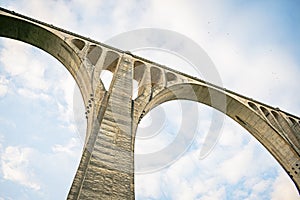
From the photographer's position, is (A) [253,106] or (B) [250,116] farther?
(A) [253,106]

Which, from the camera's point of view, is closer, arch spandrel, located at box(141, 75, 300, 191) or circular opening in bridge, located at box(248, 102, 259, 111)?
arch spandrel, located at box(141, 75, 300, 191)

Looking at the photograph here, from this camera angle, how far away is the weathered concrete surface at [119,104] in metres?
7.58

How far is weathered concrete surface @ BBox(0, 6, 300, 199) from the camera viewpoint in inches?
298

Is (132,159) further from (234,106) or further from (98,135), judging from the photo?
(234,106)

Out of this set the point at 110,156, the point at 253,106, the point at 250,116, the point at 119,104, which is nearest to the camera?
the point at 110,156

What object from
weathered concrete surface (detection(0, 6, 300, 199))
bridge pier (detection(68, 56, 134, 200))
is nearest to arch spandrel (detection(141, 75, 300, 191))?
weathered concrete surface (detection(0, 6, 300, 199))

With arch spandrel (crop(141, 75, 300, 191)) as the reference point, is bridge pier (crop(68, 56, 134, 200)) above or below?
below

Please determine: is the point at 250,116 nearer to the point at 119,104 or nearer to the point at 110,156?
the point at 119,104

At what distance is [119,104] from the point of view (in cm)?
952

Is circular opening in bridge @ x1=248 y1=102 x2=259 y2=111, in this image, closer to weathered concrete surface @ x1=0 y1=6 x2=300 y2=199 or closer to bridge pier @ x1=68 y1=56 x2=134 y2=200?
weathered concrete surface @ x1=0 y1=6 x2=300 y2=199

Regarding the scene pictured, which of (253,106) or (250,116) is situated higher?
(253,106)

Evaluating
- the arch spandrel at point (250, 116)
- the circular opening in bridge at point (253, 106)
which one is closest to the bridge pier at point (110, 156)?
→ the arch spandrel at point (250, 116)

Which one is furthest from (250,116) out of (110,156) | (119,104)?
(110,156)

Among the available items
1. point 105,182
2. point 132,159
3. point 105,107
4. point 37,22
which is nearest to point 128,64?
point 105,107
